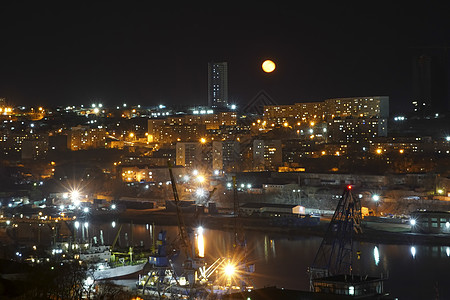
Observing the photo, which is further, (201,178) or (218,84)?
(218,84)

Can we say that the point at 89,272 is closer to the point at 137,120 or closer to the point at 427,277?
the point at 427,277

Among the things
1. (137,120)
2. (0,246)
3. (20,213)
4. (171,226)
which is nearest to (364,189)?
(171,226)

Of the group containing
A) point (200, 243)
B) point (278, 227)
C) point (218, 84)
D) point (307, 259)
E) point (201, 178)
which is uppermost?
point (218, 84)

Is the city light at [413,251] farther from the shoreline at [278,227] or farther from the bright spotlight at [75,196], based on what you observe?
the bright spotlight at [75,196]

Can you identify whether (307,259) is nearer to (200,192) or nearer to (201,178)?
(200,192)

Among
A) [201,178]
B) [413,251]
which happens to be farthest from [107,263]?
[201,178]

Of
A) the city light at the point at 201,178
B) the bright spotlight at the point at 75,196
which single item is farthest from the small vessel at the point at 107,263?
the city light at the point at 201,178
